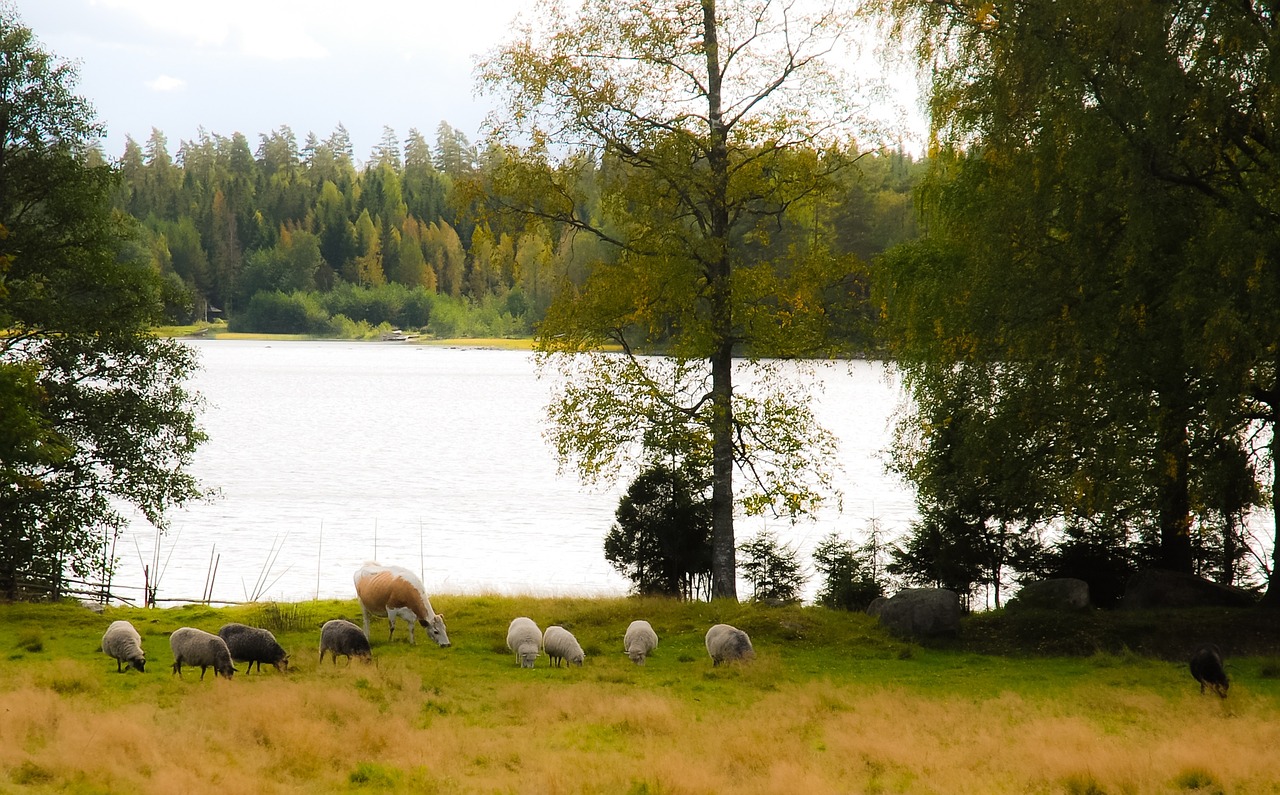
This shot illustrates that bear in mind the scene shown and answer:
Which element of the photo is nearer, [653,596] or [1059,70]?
[1059,70]

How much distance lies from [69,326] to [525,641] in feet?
45.5

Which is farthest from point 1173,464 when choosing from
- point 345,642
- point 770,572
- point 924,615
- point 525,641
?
point 345,642

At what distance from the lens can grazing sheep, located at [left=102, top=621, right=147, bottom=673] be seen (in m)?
17.0

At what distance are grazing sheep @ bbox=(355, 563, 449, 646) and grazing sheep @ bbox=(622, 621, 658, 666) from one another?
3569 mm

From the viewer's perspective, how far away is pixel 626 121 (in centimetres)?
2414

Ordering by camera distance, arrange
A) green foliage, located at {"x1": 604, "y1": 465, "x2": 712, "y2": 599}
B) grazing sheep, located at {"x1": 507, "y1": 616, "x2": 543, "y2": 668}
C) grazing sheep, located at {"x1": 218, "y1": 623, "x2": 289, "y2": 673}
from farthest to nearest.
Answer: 1. green foliage, located at {"x1": 604, "y1": 465, "x2": 712, "y2": 599}
2. grazing sheep, located at {"x1": 507, "y1": 616, "x2": 543, "y2": 668}
3. grazing sheep, located at {"x1": 218, "y1": 623, "x2": 289, "y2": 673}

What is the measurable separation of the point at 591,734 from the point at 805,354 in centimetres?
1263

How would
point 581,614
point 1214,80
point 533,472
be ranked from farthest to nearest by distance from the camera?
point 533,472 < point 581,614 < point 1214,80

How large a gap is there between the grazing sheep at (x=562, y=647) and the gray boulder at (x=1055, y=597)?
10164 mm

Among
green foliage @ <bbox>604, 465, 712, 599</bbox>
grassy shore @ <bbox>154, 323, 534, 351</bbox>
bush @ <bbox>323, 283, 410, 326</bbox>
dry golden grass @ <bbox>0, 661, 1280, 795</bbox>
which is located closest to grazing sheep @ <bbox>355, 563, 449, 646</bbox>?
dry golden grass @ <bbox>0, 661, 1280, 795</bbox>

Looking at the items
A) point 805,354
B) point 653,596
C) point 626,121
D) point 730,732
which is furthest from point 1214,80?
point 653,596

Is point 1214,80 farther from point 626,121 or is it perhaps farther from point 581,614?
point 581,614

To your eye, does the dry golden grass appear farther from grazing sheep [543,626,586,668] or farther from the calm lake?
the calm lake

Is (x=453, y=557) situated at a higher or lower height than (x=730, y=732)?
lower
